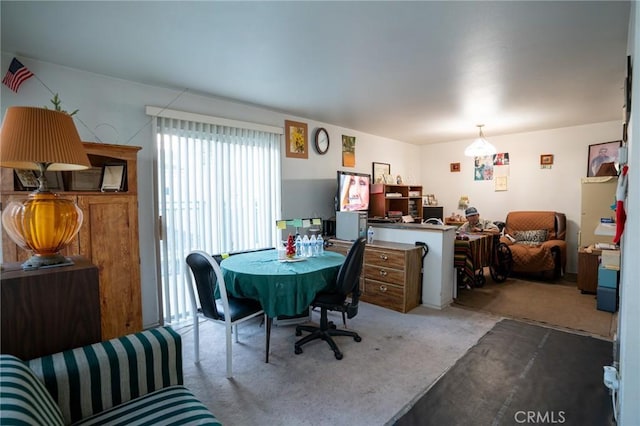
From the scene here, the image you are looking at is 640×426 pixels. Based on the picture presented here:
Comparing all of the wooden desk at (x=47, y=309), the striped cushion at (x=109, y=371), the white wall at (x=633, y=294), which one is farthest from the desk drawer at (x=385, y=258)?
the wooden desk at (x=47, y=309)

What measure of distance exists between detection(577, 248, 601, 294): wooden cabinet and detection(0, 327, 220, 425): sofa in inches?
187

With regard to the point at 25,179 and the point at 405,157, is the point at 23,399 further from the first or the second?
the point at 405,157

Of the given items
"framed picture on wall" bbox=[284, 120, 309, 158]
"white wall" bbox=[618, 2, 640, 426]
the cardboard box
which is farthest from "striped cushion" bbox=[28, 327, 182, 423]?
the cardboard box

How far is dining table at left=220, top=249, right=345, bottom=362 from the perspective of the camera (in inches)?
93.3

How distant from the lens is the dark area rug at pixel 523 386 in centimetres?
188

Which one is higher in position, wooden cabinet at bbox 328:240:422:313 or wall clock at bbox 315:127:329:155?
wall clock at bbox 315:127:329:155

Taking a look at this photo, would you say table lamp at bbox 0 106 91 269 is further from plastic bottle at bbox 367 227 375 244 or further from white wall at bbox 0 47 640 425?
plastic bottle at bbox 367 227 375 244

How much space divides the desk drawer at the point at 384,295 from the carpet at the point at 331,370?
184mm

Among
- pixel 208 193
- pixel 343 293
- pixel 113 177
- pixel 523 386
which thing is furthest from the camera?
pixel 208 193

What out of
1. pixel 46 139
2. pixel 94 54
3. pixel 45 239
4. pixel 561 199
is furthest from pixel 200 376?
pixel 561 199

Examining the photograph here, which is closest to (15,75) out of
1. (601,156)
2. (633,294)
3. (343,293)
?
(343,293)

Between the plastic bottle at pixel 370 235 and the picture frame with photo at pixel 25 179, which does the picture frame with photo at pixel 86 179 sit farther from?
the plastic bottle at pixel 370 235

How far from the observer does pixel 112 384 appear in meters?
1.33

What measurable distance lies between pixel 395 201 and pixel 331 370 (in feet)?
12.7
